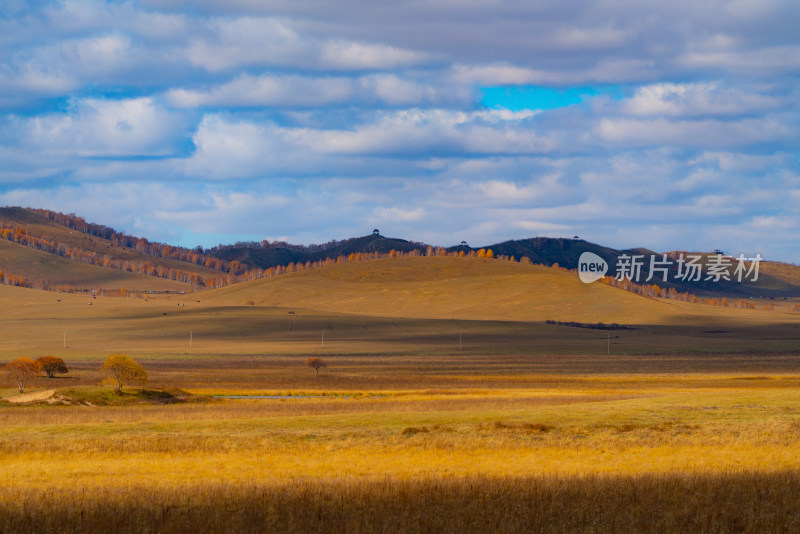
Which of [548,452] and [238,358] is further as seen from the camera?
[238,358]

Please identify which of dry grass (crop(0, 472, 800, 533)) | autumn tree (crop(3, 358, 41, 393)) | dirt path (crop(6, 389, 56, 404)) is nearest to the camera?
dry grass (crop(0, 472, 800, 533))

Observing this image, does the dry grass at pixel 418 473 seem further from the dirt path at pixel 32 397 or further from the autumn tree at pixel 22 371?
the autumn tree at pixel 22 371

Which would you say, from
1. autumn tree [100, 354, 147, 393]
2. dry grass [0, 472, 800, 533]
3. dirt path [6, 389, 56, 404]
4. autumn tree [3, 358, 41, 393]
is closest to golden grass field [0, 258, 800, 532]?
dry grass [0, 472, 800, 533]

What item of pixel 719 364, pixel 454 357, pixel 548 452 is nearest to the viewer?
pixel 548 452

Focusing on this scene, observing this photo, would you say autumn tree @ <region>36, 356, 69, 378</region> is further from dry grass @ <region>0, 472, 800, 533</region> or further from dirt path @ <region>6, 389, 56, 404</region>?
dry grass @ <region>0, 472, 800, 533</region>

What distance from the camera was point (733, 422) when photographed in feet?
105

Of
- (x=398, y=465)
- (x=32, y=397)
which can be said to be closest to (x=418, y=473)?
(x=398, y=465)

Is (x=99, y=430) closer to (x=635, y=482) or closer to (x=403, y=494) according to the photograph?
(x=403, y=494)

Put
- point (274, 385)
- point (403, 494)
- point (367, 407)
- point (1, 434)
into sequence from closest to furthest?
point (403, 494) < point (1, 434) < point (367, 407) < point (274, 385)

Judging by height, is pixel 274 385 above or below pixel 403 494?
below

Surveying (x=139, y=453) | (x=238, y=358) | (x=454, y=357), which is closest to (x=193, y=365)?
(x=238, y=358)

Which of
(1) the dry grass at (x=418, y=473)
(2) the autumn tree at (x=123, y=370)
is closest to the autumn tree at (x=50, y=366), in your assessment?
(2) the autumn tree at (x=123, y=370)

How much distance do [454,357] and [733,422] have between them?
99730 millimetres

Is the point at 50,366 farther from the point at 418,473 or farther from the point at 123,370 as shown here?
the point at 418,473
